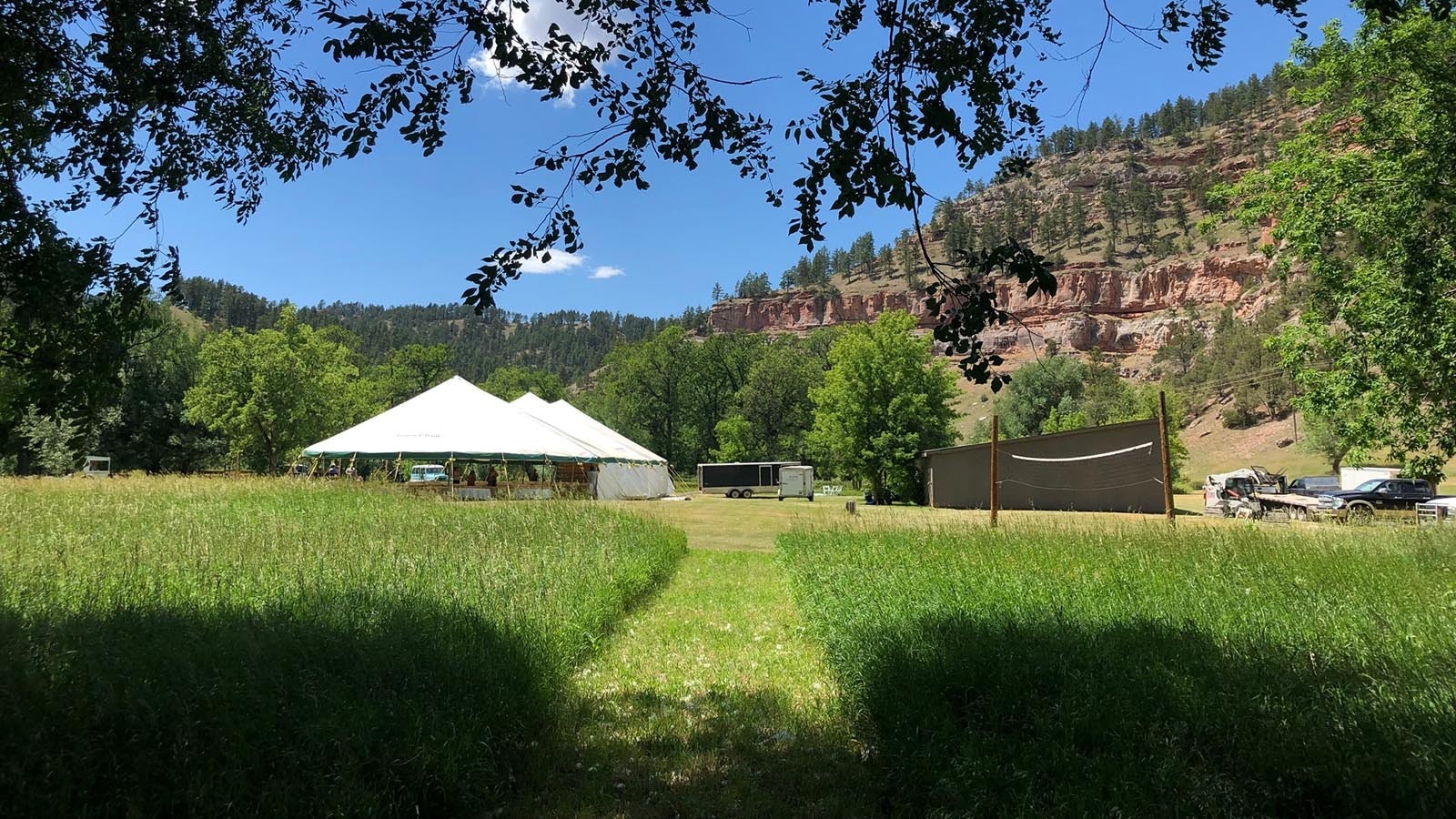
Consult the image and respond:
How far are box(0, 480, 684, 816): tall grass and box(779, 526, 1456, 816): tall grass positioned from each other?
212 cm

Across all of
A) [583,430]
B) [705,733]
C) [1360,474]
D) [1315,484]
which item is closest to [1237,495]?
[1315,484]

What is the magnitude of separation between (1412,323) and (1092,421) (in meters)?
57.6

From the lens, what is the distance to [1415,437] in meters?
12.8

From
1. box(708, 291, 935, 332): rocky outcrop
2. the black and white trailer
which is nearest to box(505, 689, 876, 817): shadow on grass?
the black and white trailer

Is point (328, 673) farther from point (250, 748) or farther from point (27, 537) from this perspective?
point (27, 537)

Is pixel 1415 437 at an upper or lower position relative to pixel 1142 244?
lower

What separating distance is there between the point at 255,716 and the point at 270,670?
416 mm

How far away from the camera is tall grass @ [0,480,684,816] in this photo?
2834mm

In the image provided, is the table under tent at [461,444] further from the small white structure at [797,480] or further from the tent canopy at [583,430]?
the small white structure at [797,480]

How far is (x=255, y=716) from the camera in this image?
3.21m

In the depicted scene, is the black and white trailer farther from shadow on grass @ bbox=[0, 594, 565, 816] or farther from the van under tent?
shadow on grass @ bbox=[0, 594, 565, 816]

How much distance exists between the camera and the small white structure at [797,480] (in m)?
47.7

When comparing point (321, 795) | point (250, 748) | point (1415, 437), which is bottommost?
point (321, 795)

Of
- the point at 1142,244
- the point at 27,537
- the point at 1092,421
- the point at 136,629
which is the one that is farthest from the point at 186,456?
the point at 1142,244
